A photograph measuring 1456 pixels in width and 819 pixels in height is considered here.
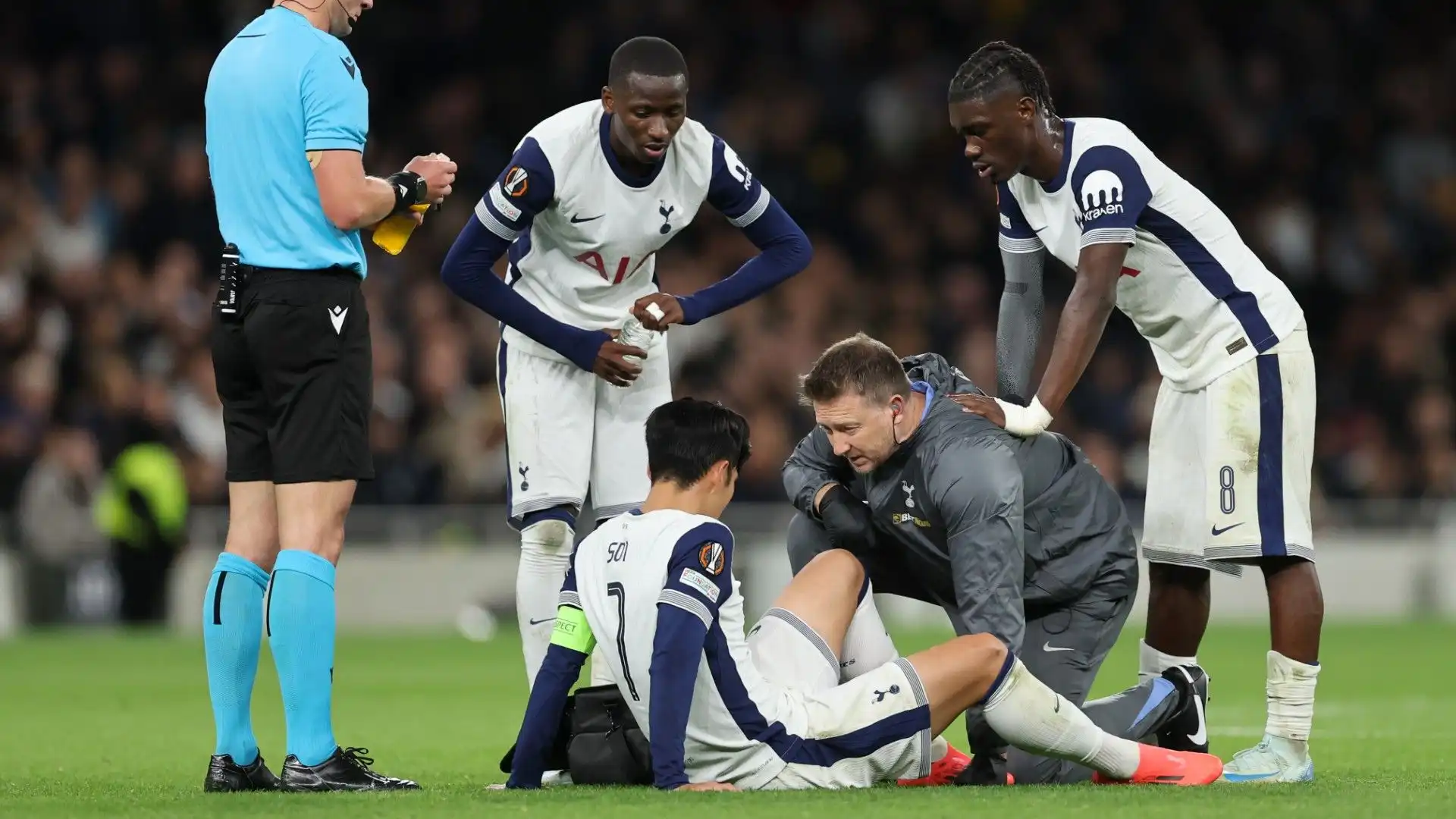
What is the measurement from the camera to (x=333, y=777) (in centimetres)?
541

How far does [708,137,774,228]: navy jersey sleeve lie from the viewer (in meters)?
6.71

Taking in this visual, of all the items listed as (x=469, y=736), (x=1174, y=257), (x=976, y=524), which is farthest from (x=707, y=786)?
(x=469, y=736)

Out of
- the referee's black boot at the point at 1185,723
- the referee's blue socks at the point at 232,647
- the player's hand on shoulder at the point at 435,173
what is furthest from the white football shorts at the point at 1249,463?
the referee's blue socks at the point at 232,647

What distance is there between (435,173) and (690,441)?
1239mm

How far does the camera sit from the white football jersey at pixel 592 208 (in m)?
6.44

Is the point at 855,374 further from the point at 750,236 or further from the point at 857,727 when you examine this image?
the point at 750,236

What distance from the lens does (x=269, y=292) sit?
5465 mm

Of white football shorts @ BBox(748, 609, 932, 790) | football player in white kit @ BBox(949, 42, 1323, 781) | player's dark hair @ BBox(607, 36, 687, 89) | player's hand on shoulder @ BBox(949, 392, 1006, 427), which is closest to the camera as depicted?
white football shorts @ BBox(748, 609, 932, 790)

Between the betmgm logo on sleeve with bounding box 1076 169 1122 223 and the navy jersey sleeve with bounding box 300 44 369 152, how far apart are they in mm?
2158

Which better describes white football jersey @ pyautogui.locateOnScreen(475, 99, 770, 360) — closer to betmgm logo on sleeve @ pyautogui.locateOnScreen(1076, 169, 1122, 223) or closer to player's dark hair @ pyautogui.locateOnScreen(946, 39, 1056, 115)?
player's dark hair @ pyautogui.locateOnScreen(946, 39, 1056, 115)

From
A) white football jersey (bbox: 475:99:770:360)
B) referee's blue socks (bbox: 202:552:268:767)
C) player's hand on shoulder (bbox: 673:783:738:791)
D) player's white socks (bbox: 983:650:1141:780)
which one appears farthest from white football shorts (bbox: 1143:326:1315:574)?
referee's blue socks (bbox: 202:552:268:767)

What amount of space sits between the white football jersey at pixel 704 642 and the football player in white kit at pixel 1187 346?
113 cm

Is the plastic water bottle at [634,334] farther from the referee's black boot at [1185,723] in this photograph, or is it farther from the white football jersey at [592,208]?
the referee's black boot at [1185,723]

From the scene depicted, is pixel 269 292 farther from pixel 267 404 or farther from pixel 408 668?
pixel 408 668
